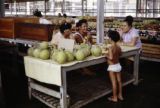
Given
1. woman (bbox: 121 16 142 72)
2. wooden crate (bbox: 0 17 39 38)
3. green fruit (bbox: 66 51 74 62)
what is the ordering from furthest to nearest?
wooden crate (bbox: 0 17 39 38)
woman (bbox: 121 16 142 72)
green fruit (bbox: 66 51 74 62)

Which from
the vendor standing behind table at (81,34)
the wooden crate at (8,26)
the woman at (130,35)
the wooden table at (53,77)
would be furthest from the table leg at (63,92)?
the wooden crate at (8,26)

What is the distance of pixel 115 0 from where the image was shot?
18.2 metres

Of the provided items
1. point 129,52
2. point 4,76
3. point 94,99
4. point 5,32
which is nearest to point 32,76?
point 94,99

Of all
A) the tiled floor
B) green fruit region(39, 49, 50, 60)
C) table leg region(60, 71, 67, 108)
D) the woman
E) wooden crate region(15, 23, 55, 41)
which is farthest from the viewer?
wooden crate region(15, 23, 55, 41)

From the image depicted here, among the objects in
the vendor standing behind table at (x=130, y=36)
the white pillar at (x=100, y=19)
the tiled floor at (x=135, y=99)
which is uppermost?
the white pillar at (x=100, y=19)

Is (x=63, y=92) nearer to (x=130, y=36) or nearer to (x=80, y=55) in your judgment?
(x=80, y=55)

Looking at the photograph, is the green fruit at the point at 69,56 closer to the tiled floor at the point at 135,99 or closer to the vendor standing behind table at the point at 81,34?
the tiled floor at the point at 135,99

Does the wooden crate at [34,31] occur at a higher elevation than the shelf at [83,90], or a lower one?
higher

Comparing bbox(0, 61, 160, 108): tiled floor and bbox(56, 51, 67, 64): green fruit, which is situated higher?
bbox(56, 51, 67, 64): green fruit

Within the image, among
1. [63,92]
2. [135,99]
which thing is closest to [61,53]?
[63,92]

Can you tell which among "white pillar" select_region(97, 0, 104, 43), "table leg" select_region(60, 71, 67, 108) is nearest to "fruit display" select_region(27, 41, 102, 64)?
"table leg" select_region(60, 71, 67, 108)

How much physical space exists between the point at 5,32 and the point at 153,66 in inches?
159

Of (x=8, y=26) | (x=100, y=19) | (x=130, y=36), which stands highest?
(x=100, y=19)

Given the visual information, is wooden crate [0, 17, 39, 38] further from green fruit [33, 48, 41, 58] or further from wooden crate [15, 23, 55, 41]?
green fruit [33, 48, 41, 58]
